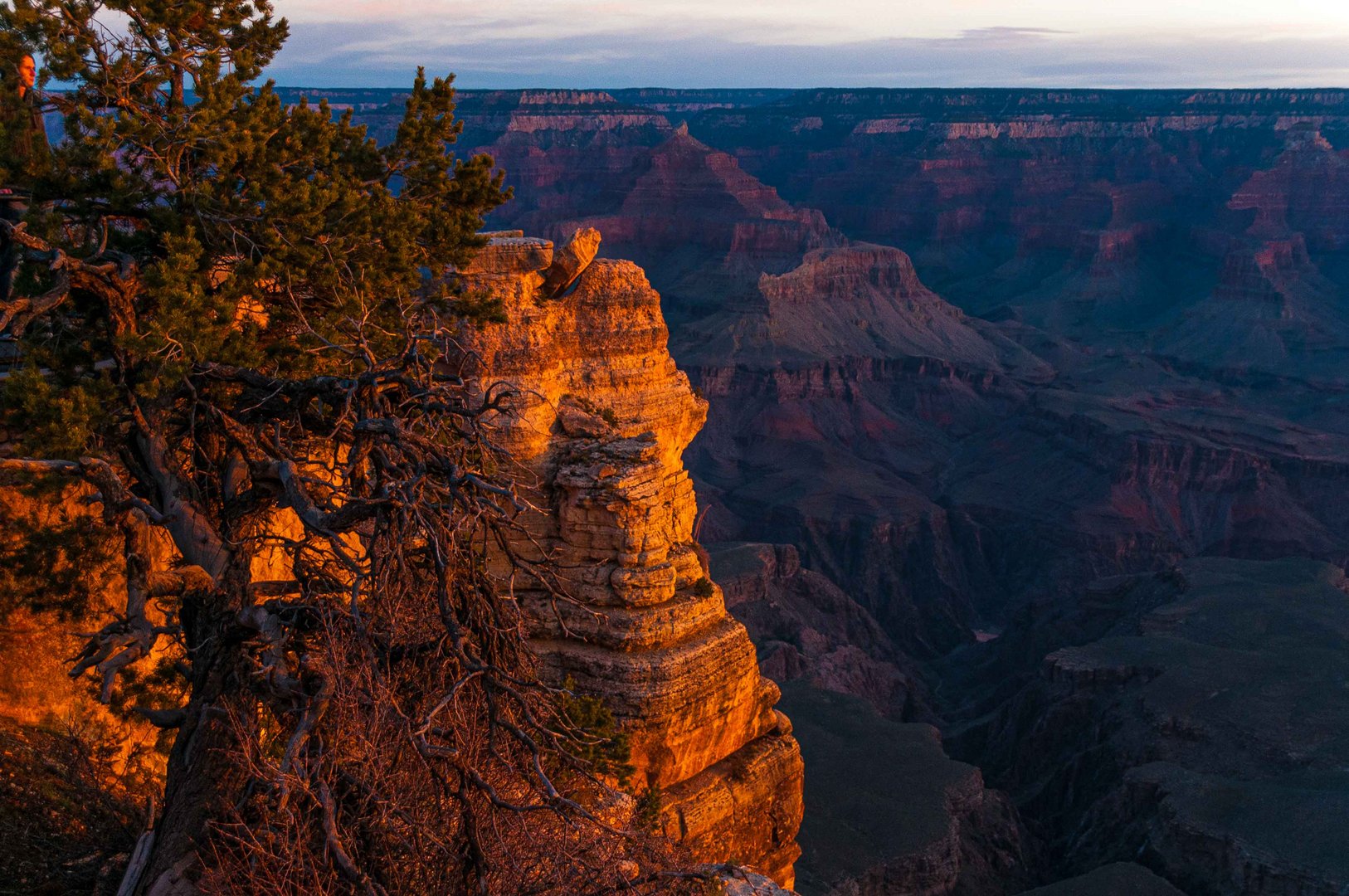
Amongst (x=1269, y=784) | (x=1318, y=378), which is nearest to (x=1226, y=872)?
(x=1269, y=784)

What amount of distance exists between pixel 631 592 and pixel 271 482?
10.4m

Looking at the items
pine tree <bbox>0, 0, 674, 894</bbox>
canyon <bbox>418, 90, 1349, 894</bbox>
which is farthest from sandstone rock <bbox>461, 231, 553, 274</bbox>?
canyon <bbox>418, 90, 1349, 894</bbox>

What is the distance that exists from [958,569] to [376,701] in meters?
75.4

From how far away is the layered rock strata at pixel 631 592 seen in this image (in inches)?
812

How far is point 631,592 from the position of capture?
21.0 metres

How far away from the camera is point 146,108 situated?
13.9 meters

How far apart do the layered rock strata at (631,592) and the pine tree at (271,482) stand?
4.80 meters

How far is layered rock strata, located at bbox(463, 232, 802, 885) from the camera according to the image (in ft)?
67.7

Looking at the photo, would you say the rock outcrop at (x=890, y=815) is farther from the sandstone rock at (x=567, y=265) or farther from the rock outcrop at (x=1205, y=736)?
the sandstone rock at (x=567, y=265)

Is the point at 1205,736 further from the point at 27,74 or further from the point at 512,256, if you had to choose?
the point at 27,74

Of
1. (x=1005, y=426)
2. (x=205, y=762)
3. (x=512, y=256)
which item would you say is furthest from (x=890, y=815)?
(x=1005, y=426)

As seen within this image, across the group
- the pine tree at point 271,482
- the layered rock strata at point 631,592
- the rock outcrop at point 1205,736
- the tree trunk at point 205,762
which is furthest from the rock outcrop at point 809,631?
the tree trunk at point 205,762

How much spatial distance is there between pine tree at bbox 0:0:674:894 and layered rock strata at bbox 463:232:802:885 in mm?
4801

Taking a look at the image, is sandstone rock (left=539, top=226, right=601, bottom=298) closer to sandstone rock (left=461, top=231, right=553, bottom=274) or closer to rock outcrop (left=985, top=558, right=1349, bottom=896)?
sandstone rock (left=461, top=231, right=553, bottom=274)
